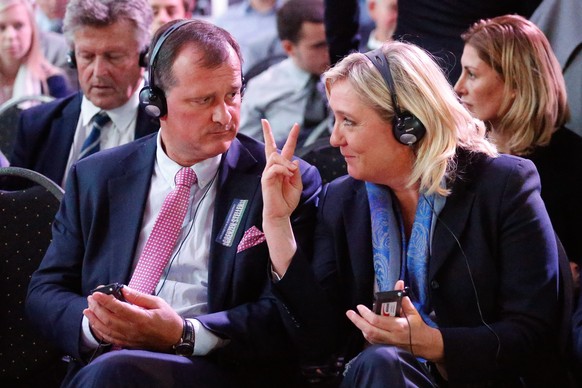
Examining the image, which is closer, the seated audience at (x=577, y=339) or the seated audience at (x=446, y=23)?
the seated audience at (x=577, y=339)

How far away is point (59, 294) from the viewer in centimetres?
308

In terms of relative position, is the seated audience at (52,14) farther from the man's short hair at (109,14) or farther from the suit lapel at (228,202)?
the suit lapel at (228,202)

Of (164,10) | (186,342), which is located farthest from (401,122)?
(164,10)

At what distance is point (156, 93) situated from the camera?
3.16 m

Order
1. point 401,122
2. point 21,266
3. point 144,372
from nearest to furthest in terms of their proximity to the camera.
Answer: point 144,372 < point 401,122 < point 21,266

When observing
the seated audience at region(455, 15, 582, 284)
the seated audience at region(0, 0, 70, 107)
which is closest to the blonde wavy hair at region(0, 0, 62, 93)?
the seated audience at region(0, 0, 70, 107)

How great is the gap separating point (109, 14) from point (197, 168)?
1163 mm

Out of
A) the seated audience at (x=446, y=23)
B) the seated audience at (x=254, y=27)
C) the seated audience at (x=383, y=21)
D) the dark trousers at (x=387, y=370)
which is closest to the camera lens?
the dark trousers at (x=387, y=370)

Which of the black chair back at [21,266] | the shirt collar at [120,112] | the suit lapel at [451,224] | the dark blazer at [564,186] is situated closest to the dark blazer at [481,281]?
the suit lapel at [451,224]

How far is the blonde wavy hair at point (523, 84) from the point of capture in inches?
138

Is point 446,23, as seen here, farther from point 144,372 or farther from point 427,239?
point 144,372

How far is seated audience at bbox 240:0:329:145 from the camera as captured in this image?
17.7 ft

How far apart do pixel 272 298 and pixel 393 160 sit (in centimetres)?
53

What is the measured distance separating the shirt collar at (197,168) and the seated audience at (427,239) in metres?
0.32
